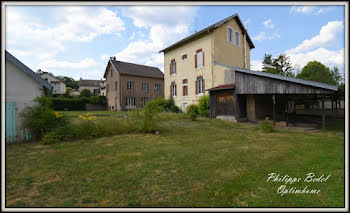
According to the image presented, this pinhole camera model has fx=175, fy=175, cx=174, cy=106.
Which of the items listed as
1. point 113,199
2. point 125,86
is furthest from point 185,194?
point 125,86

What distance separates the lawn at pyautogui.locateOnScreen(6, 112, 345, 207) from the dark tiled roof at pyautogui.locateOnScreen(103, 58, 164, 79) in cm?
2678

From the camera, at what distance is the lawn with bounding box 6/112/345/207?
10.0 feet

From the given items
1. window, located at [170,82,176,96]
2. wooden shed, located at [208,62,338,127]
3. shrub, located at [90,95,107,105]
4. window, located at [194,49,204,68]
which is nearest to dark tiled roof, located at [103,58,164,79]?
shrub, located at [90,95,107,105]

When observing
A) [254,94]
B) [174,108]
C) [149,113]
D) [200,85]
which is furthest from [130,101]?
[149,113]

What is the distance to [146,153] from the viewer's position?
5.83 m

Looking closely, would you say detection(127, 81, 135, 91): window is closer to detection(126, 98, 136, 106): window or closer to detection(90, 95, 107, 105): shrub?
detection(126, 98, 136, 106): window

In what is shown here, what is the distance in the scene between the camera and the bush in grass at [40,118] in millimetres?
7461

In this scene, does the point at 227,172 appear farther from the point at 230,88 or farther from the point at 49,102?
the point at 230,88

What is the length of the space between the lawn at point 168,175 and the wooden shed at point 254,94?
5.78 metres

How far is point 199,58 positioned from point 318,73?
37.6 m

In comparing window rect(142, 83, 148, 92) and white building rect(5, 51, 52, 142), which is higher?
window rect(142, 83, 148, 92)

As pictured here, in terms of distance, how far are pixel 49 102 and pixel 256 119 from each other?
1454 cm

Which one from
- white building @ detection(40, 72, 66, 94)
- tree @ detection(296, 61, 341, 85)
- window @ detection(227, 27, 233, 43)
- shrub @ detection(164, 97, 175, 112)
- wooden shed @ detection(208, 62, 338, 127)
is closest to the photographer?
wooden shed @ detection(208, 62, 338, 127)

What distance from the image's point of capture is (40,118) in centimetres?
754
